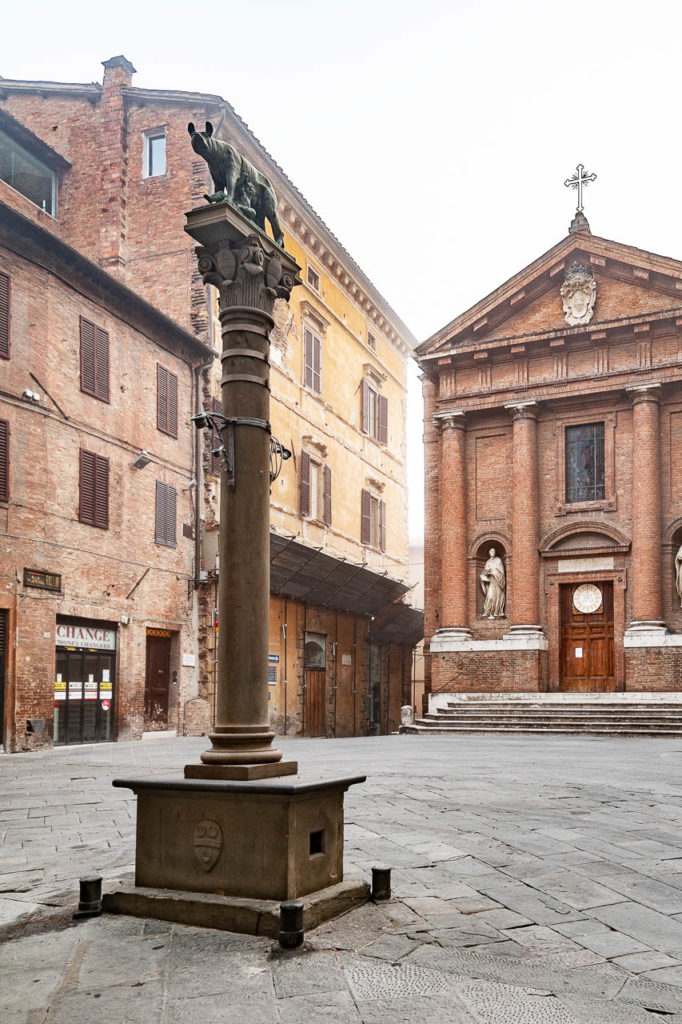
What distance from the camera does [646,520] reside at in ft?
78.0

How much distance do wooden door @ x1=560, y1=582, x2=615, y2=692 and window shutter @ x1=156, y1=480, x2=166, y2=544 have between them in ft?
33.3

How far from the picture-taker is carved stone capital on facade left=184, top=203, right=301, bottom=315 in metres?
5.61

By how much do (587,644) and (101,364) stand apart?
44.0 feet

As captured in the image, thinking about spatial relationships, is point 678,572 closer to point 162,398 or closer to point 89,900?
point 162,398

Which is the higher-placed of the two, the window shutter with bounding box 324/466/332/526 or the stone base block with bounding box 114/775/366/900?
the window shutter with bounding box 324/466/332/526

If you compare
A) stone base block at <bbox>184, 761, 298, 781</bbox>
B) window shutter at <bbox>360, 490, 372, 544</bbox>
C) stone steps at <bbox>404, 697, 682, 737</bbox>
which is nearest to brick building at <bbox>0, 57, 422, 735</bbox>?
window shutter at <bbox>360, 490, 372, 544</bbox>

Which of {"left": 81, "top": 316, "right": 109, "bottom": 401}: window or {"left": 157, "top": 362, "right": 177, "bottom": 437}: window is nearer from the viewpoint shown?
{"left": 81, "top": 316, "right": 109, "bottom": 401}: window

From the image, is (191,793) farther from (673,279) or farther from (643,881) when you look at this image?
(673,279)

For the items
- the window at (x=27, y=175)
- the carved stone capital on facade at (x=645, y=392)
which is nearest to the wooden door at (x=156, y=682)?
the window at (x=27, y=175)

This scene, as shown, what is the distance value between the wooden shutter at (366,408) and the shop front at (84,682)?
51.6 feet

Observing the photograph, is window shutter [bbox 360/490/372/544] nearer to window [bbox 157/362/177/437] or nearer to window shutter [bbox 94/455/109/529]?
window [bbox 157/362/177/437]

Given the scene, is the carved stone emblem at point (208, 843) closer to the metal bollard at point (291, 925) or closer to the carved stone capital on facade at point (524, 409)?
the metal bollard at point (291, 925)

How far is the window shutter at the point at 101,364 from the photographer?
64.3 ft

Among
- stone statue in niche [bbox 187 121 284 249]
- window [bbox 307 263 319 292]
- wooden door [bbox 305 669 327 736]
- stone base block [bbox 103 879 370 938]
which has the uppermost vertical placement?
window [bbox 307 263 319 292]
